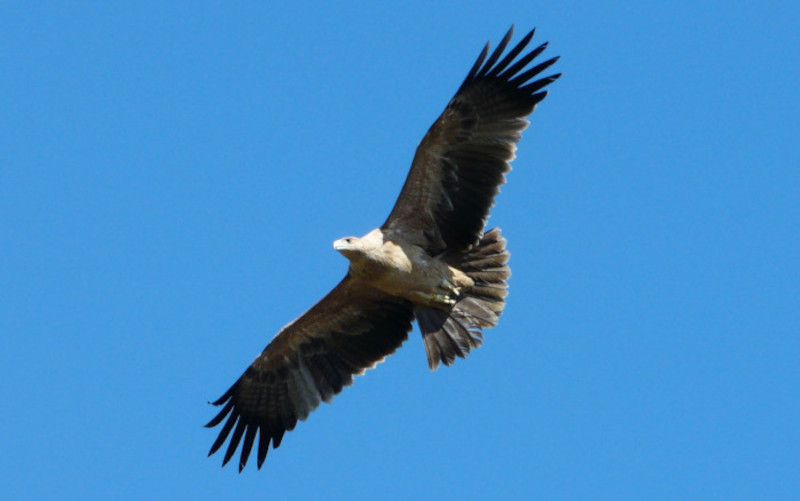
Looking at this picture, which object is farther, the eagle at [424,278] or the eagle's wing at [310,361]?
the eagle's wing at [310,361]

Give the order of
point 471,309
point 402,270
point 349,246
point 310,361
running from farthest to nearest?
point 310,361 < point 471,309 < point 402,270 < point 349,246

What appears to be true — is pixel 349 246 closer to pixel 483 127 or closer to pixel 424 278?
pixel 424 278

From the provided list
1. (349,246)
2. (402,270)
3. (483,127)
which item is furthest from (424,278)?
(483,127)

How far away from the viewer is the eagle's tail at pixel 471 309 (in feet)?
40.3

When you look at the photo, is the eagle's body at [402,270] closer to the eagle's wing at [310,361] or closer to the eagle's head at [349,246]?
the eagle's head at [349,246]

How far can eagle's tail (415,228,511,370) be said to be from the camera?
12289 mm

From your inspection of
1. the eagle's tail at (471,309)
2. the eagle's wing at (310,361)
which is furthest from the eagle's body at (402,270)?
the eagle's wing at (310,361)

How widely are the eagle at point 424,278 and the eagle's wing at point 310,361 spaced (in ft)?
0.03

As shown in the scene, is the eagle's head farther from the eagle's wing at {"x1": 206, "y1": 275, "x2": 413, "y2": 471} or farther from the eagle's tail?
the eagle's tail

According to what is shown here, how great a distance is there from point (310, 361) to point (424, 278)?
170cm

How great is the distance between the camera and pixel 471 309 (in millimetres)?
12453

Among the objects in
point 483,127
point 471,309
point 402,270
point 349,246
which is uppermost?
point 483,127

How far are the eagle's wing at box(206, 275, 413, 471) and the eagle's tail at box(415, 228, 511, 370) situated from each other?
33 centimetres

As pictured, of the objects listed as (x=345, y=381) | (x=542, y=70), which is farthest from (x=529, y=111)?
(x=345, y=381)
